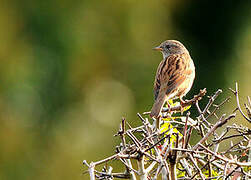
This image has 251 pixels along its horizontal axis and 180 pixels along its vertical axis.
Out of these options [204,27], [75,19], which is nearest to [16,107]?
[75,19]

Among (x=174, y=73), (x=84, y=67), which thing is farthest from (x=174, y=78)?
(x=84, y=67)

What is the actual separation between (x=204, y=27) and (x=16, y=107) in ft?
18.5

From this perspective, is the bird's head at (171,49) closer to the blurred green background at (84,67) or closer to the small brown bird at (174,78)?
the small brown bird at (174,78)

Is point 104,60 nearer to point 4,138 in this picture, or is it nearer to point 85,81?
point 85,81

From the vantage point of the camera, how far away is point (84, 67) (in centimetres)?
1697

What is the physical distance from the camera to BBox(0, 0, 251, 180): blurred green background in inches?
618

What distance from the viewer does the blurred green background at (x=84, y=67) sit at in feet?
51.5

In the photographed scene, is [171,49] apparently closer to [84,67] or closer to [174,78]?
[174,78]

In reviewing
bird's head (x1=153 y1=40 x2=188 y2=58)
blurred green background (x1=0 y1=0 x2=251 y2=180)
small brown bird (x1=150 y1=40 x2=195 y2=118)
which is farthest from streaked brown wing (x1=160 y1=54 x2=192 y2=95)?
blurred green background (x1=0 y1=0 x2=251 y2=180)

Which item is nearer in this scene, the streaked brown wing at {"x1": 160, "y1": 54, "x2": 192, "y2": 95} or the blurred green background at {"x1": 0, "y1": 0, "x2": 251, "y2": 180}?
the streaked brown wing at {"x1": 160, "y1": 54, "x2": 192, "y2": 95}

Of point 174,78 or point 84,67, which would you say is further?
point 84,67

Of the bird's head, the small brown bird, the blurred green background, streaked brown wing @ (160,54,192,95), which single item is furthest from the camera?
the blurred green background

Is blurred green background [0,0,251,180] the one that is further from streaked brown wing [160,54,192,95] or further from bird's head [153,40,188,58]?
streaked brown wing [160,54,192,95]

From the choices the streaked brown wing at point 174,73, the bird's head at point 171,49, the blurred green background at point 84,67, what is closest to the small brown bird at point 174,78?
the streaked brown wing at point 174,73
